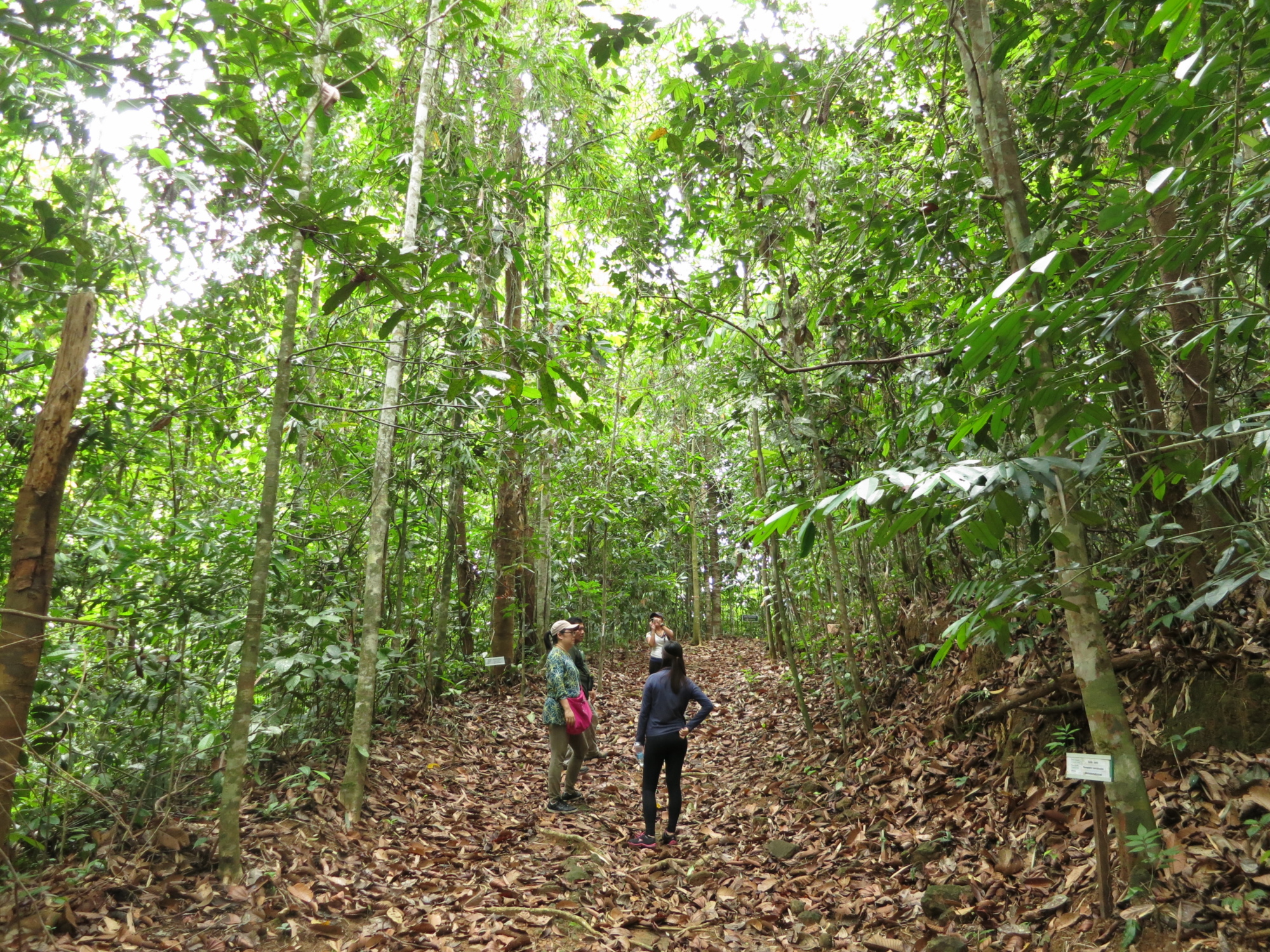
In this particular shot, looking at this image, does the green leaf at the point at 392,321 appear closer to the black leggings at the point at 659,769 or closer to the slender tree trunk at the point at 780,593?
the black leggings at the point at 659,769

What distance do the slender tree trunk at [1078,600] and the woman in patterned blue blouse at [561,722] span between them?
13.6 feet

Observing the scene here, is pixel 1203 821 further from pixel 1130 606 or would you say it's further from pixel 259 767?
pixel 259 767

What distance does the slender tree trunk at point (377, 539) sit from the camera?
5.36m

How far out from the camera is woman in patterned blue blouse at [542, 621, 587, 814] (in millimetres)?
6324

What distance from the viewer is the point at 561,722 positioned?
20.8 ft

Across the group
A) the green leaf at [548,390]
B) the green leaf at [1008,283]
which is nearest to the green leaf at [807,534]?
the green leaf at [1008,283]

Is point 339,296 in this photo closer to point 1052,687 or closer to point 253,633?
point 253,633

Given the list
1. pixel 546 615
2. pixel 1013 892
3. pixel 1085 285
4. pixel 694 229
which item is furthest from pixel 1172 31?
pixel 546 615

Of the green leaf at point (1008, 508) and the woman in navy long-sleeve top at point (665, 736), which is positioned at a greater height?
the green leaf at point (1008, 508)

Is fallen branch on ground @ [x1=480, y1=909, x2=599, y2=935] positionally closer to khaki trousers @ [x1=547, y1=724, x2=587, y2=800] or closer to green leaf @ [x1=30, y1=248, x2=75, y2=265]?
khaki trousers @ [x1=547, y1=724, x2=587, y2=800]

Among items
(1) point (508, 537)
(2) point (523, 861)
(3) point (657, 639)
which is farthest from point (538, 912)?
(1) point (508, 537)

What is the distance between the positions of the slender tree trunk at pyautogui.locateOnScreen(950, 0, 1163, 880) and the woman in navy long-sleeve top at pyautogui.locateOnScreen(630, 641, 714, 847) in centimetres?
303

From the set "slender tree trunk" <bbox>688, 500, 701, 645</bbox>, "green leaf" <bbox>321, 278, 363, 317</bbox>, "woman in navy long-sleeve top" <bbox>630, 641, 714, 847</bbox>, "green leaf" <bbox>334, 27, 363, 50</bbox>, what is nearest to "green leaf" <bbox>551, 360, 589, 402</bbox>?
"green leaf" <bbox>321, 278, 363, 317</bbox>

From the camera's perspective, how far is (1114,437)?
2387 mm
